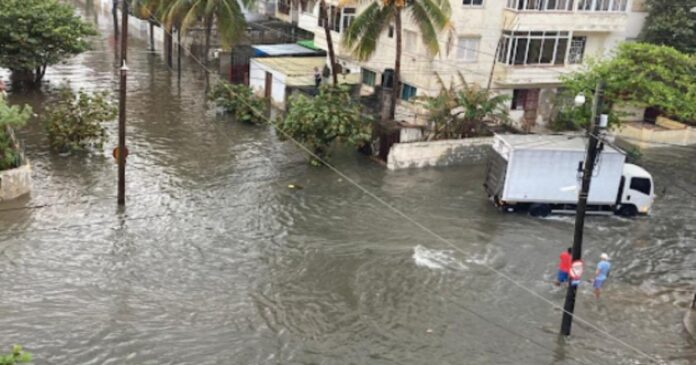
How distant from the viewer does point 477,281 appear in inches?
806

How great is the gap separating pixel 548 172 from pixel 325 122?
837 centimetres

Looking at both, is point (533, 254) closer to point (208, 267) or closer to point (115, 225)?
point (208, 267)

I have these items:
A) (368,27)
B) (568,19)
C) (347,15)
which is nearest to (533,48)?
(568,19)

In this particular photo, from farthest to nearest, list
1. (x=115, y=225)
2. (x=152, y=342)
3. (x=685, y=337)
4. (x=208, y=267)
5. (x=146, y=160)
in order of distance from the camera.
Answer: (x=146, y=160) → (x=115, y=225) → (x=208, y=267) → (x=685, y=337) → (x=152, y=342)

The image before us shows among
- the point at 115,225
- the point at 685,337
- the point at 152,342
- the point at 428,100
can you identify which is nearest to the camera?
the point at 152,342

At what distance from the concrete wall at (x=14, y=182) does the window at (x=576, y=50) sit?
25.4m

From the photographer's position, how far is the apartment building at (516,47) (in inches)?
1325

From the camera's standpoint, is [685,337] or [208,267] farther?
[208,267]

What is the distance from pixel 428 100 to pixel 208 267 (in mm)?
14115

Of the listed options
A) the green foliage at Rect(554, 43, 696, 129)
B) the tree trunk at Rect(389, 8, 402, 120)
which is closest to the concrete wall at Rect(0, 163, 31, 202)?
the tree trunk at Rect(389, 8, 402, 120)

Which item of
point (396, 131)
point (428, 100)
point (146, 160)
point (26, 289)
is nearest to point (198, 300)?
point (26, 289)

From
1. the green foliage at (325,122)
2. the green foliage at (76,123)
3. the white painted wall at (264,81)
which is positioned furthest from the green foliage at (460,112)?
the green foliage at (76,123)

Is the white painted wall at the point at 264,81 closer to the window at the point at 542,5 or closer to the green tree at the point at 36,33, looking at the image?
the green tree at the point at 36,33

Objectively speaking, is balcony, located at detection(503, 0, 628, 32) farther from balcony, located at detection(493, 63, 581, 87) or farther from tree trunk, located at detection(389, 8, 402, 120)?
tree trunk, located at detection(389, 8, 402, 120)
